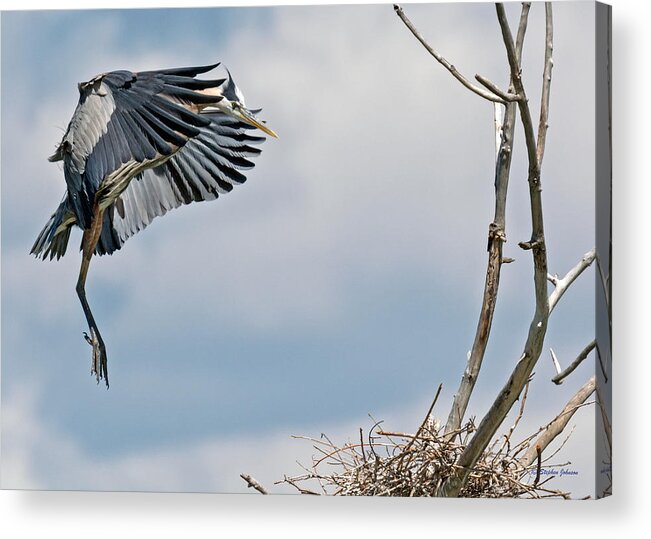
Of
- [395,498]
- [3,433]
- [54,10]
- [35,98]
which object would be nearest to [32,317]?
[3,433]

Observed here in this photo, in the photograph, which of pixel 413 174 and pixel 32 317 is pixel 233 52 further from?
pixel 32 317

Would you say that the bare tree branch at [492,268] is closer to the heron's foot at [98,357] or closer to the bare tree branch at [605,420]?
the bare tree branch at [605,420]

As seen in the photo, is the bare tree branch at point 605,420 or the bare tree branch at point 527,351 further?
the bare tree branch at point 605,420

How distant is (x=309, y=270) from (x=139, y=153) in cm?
55

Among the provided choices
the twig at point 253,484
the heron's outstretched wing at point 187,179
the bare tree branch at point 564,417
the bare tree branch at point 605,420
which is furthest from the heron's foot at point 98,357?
the bare tree branch at point 605,420

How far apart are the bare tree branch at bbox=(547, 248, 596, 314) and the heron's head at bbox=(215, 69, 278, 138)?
81cm

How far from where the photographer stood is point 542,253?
3.18 meters

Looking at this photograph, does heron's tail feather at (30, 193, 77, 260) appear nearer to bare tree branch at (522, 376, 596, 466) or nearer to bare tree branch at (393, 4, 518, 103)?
bare tree branch at (393, 4, 518, 103)

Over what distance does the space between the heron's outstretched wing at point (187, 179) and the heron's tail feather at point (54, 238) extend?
91 millimetres

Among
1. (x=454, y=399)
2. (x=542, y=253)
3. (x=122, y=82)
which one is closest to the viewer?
(x=542, y=253)

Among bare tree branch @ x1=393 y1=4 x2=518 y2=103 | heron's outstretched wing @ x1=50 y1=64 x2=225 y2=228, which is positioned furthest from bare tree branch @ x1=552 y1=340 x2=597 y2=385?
heron's outstretched wing @ x1=50 y1=64 x2=225 y2=228

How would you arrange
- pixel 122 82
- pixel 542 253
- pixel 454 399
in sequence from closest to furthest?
pixel 542 253
pixel 454 399
pixel 122 82

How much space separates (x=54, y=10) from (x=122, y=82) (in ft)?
0.85

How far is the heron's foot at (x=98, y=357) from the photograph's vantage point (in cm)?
365
